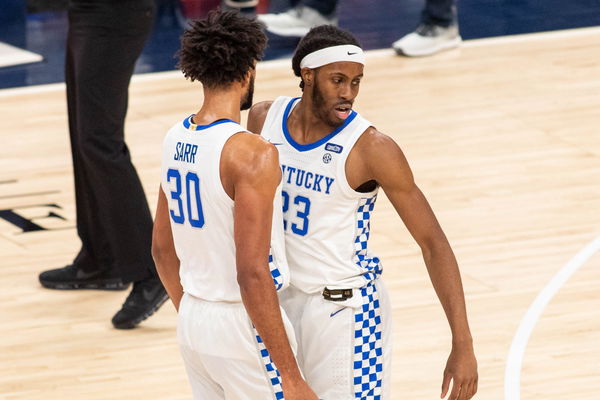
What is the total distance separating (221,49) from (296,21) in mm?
7519

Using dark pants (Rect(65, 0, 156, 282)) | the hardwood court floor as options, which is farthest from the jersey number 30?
dark pants (Rect(65, 0, 156, 282))

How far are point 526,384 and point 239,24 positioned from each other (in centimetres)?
229

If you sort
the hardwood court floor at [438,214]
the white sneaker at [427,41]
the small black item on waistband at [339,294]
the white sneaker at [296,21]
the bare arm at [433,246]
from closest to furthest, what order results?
the bare arm at [433,246]
the small black item on waistband at [339,294]
the hardwood court floor at [438,214]
the white sneaker at [427,41]
the white sneaker at [296,21]

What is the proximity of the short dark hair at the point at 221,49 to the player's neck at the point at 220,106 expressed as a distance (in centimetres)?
3

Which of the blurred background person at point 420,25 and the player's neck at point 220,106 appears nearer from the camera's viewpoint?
the player's neck at point 220,106

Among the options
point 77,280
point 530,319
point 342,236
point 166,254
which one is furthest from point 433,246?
point 77,280

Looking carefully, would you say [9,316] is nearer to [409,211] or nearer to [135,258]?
[135,258]

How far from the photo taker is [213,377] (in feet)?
10.8

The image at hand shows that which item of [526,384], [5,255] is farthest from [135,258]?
[526,384]

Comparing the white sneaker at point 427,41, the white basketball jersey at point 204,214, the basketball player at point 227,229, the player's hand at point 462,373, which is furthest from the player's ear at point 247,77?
the white sneaker at point 427,41

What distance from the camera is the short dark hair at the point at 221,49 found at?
319 cm

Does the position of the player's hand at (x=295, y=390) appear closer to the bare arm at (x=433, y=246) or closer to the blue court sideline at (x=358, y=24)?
the bare arm at (x=433, y=246)

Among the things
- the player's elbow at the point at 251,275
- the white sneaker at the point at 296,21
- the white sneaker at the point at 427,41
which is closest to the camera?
the player's elbow at the point at 251,275

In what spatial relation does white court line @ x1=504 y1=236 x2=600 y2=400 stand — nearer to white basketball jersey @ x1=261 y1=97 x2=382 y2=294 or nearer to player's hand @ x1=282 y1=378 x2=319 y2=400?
white basketball jersey @ x1=261 y1=97 x2=382 y2=294
